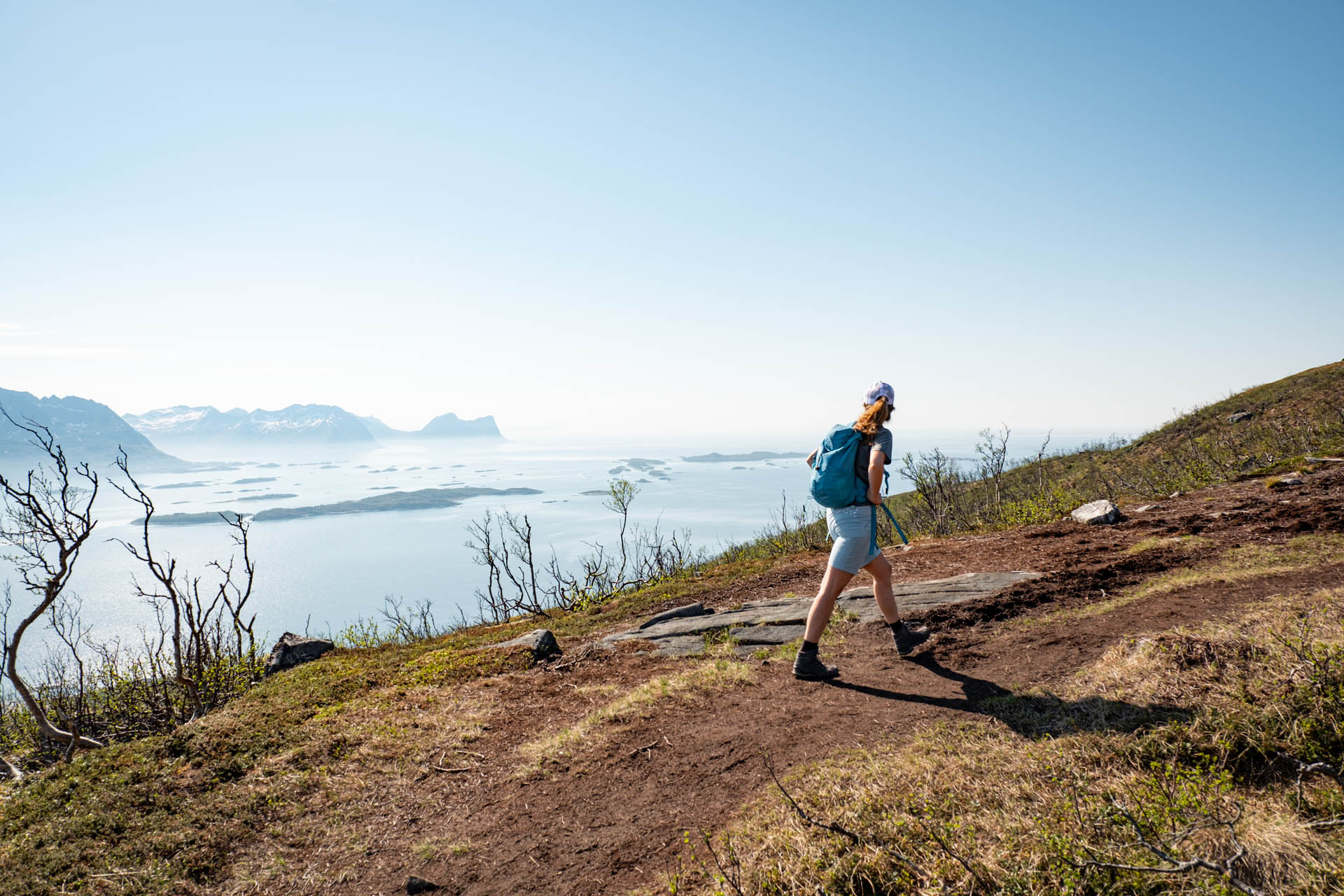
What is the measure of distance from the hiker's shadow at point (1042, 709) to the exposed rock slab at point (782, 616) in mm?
2159

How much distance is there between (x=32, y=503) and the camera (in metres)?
7.31

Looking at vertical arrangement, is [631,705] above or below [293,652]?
above

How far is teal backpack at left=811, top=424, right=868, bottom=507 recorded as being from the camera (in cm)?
506

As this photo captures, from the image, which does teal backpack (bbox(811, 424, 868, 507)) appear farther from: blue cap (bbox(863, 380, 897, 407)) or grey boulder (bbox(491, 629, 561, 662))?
grey boulder (bbox(491, 629, 561, 662))

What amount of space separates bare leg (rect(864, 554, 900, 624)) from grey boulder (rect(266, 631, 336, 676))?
9.53 meters

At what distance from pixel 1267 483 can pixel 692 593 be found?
463 inches

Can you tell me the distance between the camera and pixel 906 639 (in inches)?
229

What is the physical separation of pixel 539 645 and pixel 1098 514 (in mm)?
10923

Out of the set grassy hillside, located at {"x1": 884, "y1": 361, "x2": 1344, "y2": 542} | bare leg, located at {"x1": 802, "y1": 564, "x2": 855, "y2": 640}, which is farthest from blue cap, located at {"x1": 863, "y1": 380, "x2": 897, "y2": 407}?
grassy hillside, located at {"x1": 884, "y1": 361, "x2": 1344, "y2": 542}

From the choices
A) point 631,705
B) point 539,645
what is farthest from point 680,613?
point 631,705

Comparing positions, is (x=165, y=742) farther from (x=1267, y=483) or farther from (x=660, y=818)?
(x=1267, y=483)

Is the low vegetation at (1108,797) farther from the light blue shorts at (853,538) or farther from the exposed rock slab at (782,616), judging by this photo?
the exposed rock slab at (782,616)

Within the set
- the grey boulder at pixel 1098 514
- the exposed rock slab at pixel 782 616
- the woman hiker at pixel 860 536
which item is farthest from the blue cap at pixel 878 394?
the grey boulder at pixel 1098 514

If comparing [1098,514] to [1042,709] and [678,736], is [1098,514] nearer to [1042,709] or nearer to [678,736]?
[1042,709]
